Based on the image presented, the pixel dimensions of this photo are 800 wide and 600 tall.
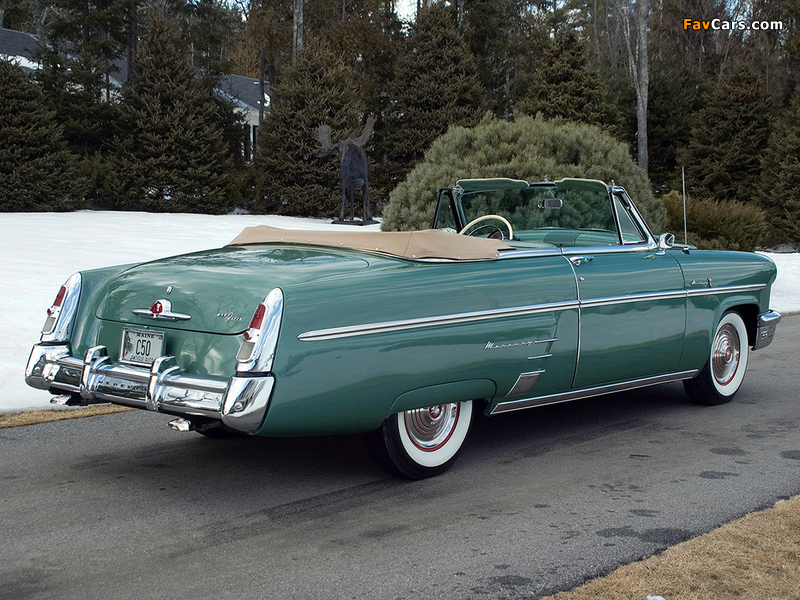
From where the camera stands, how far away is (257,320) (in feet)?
12.0

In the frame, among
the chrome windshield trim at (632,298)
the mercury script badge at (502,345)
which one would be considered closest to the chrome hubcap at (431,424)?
the mercury script badge at (502,345)

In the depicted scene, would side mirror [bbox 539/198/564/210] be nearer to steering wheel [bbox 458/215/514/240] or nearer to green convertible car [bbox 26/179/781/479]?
green convertible car [bbox 26/179/781/479]

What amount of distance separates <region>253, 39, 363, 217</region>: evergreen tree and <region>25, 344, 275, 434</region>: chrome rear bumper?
A: 770 inches

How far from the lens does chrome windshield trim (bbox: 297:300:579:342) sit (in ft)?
12.2

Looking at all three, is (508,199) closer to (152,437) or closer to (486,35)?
(152,437)

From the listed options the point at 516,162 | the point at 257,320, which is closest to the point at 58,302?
the point at 257,320

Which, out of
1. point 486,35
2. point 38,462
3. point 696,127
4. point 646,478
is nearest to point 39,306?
point 38,462

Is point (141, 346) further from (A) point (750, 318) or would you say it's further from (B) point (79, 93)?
(B) point (79, 93)

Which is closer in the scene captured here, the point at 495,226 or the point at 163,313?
the point at 163,313

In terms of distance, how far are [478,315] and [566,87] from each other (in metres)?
24.0

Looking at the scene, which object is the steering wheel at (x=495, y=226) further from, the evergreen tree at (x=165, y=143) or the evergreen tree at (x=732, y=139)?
the evergreen tree at (x=732, y=139)

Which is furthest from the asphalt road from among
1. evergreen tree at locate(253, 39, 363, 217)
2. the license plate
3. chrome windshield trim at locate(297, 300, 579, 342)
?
evergreen tree at locate(253, 39, 363, 217)

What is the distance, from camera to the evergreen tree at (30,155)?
64.4 feet

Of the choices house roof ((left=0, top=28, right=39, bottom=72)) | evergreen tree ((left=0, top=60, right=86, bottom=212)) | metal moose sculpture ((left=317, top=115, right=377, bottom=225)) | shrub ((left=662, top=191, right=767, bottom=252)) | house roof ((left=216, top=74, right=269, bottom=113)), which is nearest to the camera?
shrub ((left=662, top=191, right=767, bottom=252))
